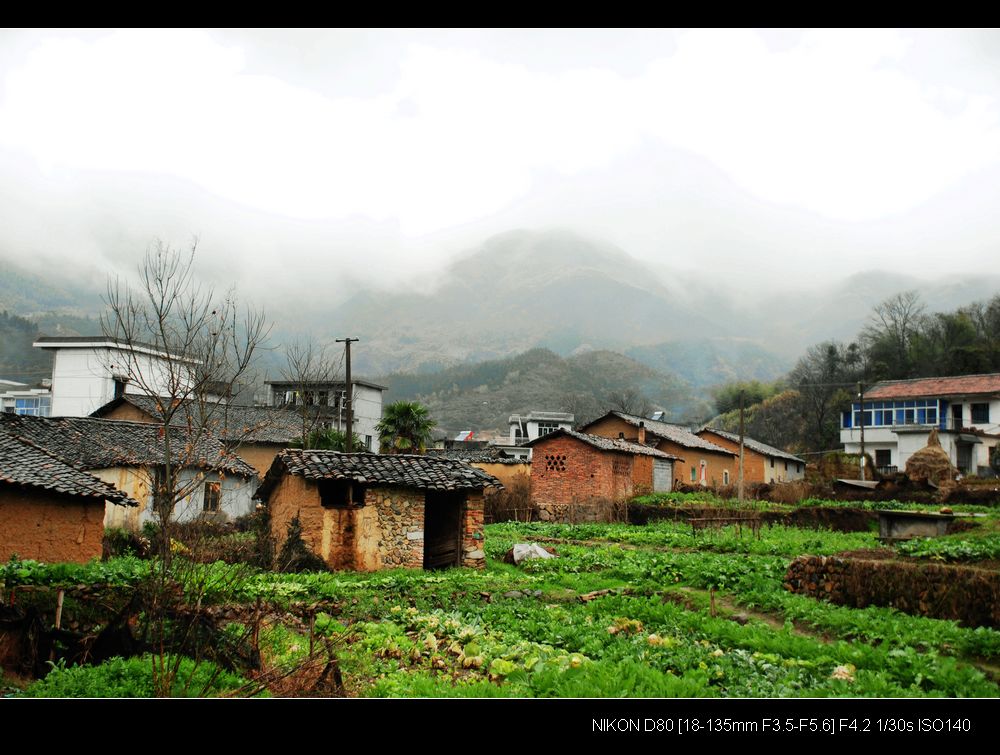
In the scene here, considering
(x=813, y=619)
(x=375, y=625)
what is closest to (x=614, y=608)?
(x=813, y=619)

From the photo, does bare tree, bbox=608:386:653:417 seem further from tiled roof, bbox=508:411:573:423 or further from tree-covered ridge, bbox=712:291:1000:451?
tiled roof, bbox=508:411:573:423

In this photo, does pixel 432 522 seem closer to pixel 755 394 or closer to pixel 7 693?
pixel 7 693

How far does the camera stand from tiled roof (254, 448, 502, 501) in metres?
16.8

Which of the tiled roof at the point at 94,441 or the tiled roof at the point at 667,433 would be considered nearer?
the tiled roof at the point at 94,441

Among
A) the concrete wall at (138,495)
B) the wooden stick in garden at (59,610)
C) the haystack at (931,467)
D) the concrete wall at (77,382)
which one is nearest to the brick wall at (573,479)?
the concrete wall at (138,495)

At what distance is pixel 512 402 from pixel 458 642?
3776 inches

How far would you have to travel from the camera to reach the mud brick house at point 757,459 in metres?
52.0

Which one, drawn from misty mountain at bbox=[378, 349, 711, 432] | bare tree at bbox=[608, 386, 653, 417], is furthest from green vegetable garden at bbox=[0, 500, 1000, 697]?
misty mountain at bbox=[378, 349, 711, 432]

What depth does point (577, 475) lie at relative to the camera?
35.3 metres

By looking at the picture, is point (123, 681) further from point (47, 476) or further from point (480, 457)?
point (480, 457)

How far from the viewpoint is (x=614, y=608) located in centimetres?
1254

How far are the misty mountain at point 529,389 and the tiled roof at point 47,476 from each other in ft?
245

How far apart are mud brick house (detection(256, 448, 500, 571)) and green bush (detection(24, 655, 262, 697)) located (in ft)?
28.8

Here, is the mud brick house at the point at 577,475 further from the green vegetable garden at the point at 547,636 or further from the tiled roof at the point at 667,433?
the green vegetable garden at the point at 547,636
